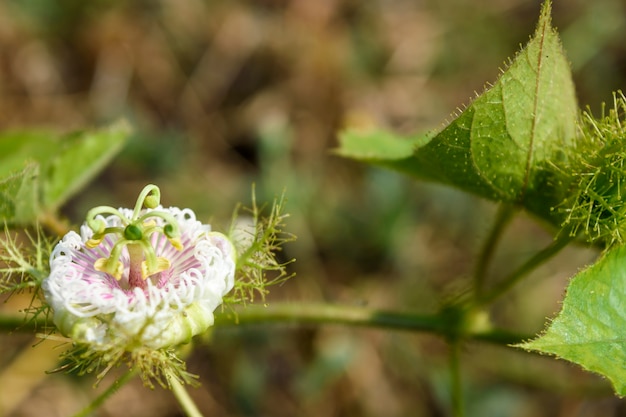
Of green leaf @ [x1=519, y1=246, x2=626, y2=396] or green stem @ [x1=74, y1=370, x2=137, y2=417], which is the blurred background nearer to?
green stem @ [x1=74, y1=370, x2=137, y2=417]

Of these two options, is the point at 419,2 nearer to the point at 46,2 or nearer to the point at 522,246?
the point at 522,246

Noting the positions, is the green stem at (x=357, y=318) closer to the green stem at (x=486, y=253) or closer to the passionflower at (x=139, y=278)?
the green stem at (x=486, y=253)

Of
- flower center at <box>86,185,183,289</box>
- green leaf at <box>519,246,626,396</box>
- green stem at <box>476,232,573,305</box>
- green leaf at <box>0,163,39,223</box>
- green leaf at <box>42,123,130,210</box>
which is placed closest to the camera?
green leaf at <box>519,246,626,396</box>

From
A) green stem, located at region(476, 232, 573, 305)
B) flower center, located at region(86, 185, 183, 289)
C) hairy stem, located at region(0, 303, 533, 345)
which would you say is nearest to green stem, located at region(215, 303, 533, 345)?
hairy stem, located at region(0, 303, 533, 345)

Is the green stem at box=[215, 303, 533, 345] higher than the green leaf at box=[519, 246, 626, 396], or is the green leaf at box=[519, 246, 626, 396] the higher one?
the green leaf at box=[519, 246, 626, 396]

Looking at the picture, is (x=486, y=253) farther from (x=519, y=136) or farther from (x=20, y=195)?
(x=20, y=195)

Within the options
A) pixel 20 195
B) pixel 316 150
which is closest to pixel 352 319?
pixel 20 195
